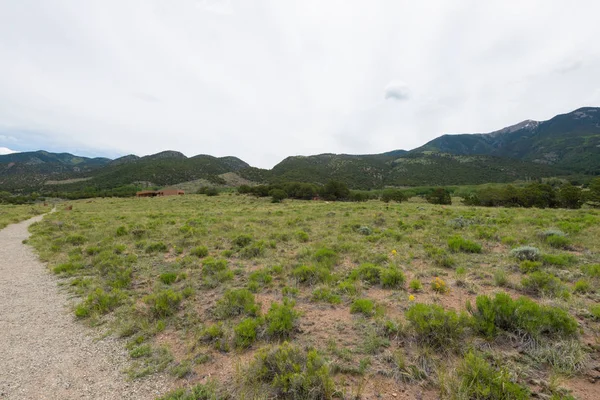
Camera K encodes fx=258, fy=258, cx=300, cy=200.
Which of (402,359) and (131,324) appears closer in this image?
(402,359)

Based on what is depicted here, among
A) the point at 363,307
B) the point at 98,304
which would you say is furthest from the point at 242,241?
the point at 363,307

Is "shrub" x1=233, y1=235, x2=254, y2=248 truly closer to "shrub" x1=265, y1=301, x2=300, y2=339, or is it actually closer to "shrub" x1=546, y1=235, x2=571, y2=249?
"shrub" x1=265, y1=301, x2=300, y2=339

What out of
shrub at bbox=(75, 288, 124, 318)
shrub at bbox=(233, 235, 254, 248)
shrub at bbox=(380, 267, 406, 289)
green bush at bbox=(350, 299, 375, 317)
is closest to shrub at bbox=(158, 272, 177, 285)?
shrub at bbox=(75, 288, 124, 318)

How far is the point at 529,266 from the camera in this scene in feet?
25.2

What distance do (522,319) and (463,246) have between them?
613 centimetres

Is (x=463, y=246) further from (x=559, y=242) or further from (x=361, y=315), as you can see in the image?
(x=361, y=315)

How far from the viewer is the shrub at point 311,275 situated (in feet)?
26.0

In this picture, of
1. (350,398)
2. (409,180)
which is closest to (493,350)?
(350,398)

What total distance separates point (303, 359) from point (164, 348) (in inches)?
114

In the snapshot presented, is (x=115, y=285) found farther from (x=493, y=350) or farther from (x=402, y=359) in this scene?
(x=493, y=350)

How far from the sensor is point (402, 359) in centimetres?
418

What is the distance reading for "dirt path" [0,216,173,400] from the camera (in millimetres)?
4070

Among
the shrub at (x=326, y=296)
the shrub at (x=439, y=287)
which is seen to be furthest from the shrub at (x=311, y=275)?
the shrub at (x=439, y=287)

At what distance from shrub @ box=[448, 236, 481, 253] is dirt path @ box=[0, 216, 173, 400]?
34.0ft
